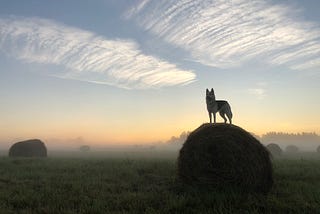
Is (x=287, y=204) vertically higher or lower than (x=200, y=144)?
lower

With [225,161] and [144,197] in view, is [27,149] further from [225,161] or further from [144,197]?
[144,197]

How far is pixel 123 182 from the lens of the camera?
13008mm

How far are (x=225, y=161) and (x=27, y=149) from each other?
28.7 metres

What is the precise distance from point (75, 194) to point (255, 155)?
228 inches

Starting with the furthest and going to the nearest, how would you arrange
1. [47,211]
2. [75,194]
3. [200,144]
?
[200,144]
[75,194]
[47,211]

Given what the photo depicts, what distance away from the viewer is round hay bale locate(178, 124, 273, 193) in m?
11.7

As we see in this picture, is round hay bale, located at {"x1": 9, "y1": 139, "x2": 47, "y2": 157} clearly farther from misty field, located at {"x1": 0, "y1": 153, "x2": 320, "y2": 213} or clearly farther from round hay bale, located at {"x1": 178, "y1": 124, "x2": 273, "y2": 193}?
round hay bale, located at {"x1": 178, "y1": 124, "x2": 273, "y2": 193}

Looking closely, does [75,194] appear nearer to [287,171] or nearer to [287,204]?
[287,204]

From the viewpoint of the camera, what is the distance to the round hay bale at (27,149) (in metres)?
35.9

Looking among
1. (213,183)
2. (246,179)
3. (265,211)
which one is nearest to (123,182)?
(213,183)

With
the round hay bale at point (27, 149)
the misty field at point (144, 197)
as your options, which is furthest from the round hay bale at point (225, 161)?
the round hay bale at point (27, 149)

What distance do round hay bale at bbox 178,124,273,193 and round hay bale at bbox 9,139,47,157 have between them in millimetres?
26973

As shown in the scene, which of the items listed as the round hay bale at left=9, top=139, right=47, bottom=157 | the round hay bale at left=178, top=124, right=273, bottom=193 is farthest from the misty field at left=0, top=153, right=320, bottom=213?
the round hay bale at left=9, top=139, right=47, bottom=157

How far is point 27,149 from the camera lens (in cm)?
3622
